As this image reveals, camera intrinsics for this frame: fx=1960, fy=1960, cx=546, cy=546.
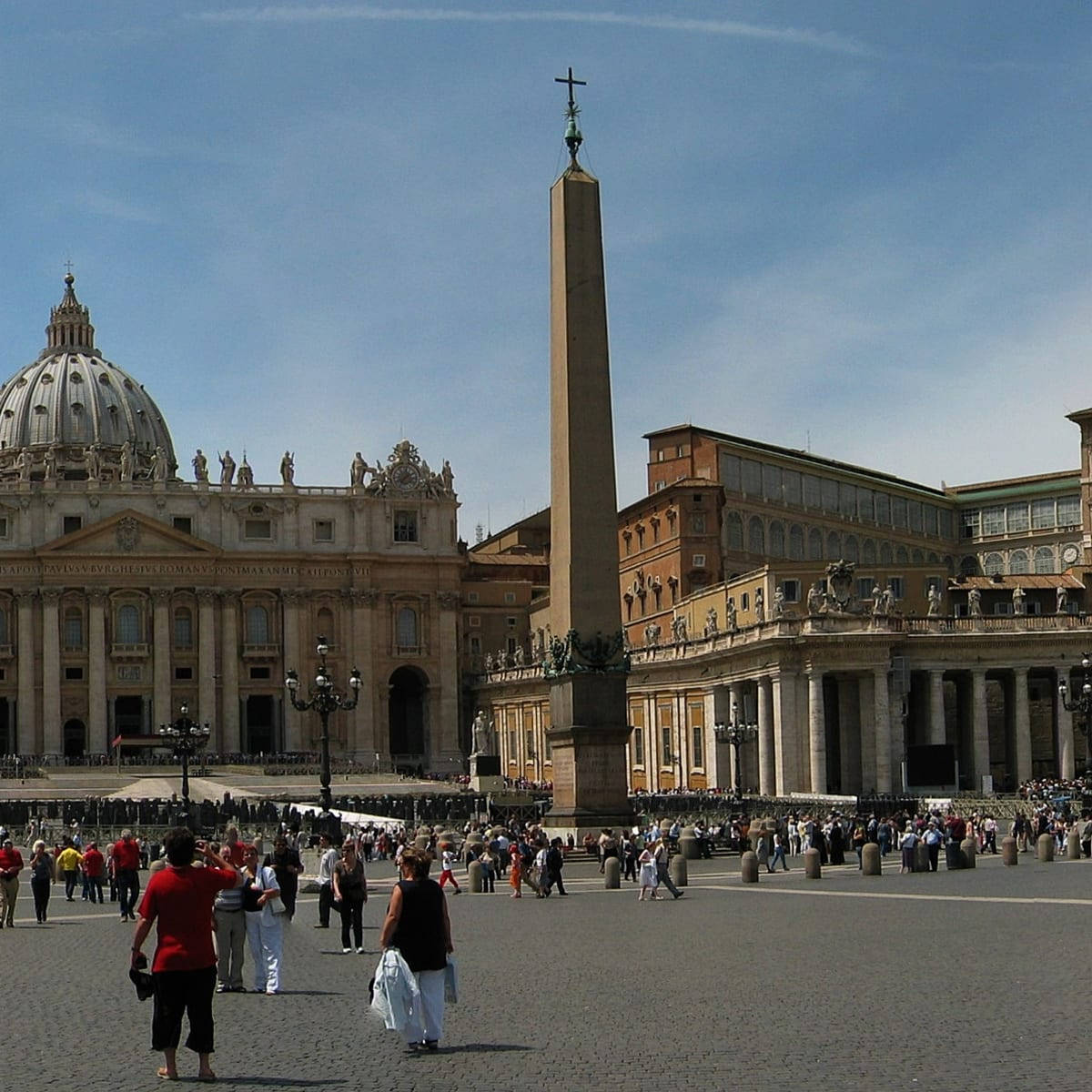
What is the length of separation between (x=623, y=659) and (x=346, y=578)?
239 ft

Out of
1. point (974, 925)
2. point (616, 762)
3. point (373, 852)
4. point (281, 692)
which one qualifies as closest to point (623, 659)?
point (616, 762)

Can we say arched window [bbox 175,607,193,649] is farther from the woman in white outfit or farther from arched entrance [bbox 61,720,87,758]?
the woman in white outfit

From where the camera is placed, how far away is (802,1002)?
1326 cm

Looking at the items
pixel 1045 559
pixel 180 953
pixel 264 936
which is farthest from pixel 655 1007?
pixel 1045 559

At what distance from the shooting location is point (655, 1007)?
522 inches

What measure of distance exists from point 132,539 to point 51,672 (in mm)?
7906

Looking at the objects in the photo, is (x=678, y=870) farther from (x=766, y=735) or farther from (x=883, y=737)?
(x=766, y=735)

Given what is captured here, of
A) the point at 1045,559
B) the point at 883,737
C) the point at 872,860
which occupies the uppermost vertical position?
the point at 1045,559

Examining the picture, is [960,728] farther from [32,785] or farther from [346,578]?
[346,578]

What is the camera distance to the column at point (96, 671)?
99812 millimetres

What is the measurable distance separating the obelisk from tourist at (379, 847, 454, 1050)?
2046 cm

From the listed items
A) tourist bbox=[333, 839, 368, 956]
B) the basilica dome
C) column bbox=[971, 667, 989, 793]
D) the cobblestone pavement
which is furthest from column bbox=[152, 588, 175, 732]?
tourist bbox=[333, 839, 368, 956]

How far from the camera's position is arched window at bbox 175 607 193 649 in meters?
102

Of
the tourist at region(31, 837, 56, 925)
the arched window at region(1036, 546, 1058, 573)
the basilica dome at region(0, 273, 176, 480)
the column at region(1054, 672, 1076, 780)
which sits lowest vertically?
the tourist at region(31, 837, 56, 925)
